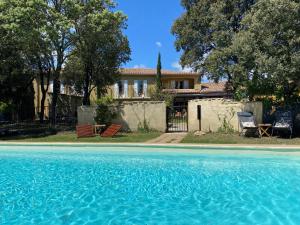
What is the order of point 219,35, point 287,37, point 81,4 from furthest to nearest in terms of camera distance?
point 219,35
point 81,4
point 287,37

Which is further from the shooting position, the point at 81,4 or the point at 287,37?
the point at 81,4

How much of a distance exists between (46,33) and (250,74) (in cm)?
1106

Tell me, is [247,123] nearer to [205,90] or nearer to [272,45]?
[272,45]

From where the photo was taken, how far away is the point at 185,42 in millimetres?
33875

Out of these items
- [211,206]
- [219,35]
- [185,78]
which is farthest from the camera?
[185,78]

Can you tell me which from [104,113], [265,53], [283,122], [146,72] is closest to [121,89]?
[146,72]

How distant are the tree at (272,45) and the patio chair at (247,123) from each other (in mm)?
1729

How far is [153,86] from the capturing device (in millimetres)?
45531

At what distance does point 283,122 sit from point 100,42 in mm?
12083

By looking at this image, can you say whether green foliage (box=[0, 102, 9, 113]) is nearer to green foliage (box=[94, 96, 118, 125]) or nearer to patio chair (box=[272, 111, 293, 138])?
green foliage (box=[94, 96, 118, 125])

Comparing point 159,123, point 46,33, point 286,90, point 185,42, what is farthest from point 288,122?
point 185,42

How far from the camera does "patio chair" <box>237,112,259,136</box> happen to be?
19.5 m

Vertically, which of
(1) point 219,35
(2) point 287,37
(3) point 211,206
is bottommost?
(3) point 211,206

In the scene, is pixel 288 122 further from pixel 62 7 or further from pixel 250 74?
pixel 62 7
